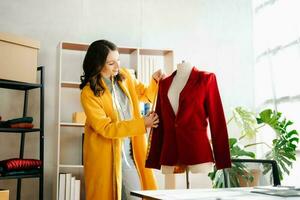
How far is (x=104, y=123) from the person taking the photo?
2.52 meters

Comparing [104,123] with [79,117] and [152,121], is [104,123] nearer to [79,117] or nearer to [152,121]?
[152,121]

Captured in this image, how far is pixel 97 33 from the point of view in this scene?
401 cm

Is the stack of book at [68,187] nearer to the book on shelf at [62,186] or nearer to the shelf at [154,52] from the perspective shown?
the book on shelf at [62,186]

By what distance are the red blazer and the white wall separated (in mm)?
1707

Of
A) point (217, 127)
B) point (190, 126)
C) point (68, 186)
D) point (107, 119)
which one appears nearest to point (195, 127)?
point (190, 126)

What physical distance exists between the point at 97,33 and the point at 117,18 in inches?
10.7

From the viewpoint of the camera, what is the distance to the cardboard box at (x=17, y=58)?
3.20 meters

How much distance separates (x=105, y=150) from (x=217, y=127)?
75 centimetres

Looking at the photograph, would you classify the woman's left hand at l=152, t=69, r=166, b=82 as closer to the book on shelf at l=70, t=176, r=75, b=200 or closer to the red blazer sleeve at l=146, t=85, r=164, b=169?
the red blazer sleeve at l=146, t=85, r=164, b=169

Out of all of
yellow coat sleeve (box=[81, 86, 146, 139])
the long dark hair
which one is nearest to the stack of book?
yellow coat sleeve (box=[81, 86, 146, 139])

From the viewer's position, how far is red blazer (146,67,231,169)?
2186mm

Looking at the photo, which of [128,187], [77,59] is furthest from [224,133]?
[77,59]

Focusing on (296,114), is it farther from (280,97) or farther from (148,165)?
(148,165)

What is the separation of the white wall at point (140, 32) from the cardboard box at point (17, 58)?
0.40 metres
